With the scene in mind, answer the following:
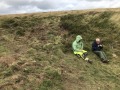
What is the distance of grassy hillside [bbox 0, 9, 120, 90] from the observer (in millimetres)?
16328

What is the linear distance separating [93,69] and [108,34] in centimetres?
445

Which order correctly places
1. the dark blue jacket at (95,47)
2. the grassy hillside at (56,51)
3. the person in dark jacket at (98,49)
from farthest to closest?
1. the dark blue jacket at (95,47)
2. the person in dark jacket at (98,49)
3. the grassy hillside at (56,51)

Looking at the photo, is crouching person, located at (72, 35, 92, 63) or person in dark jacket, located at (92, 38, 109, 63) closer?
crouching person, located at (72, 35, 92, 63)

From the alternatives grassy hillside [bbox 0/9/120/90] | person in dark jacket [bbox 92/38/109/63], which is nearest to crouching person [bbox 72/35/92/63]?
grassy hillside [bbox 0/9/120/90]

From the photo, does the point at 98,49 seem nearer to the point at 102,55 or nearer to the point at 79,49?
the point at 102,55

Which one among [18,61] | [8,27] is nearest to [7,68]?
[18,61]

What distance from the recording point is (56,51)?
1928 centimetres

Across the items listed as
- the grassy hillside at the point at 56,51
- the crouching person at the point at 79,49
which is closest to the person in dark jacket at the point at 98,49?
the grassy hillside at the point at 56,51

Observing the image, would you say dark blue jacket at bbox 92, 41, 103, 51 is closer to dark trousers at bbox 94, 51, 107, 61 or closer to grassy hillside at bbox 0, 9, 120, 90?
dark trousers at bbox 94, 51, 107, 61

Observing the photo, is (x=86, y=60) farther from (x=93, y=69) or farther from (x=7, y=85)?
(x=7, y=85)

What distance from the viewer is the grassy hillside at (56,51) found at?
53.6 ft

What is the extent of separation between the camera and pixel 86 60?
1859 cm

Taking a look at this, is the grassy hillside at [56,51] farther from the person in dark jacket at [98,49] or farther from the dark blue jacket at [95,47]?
the dark blue jacket at [95,47]

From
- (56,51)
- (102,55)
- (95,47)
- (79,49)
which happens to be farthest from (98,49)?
(56,51)
